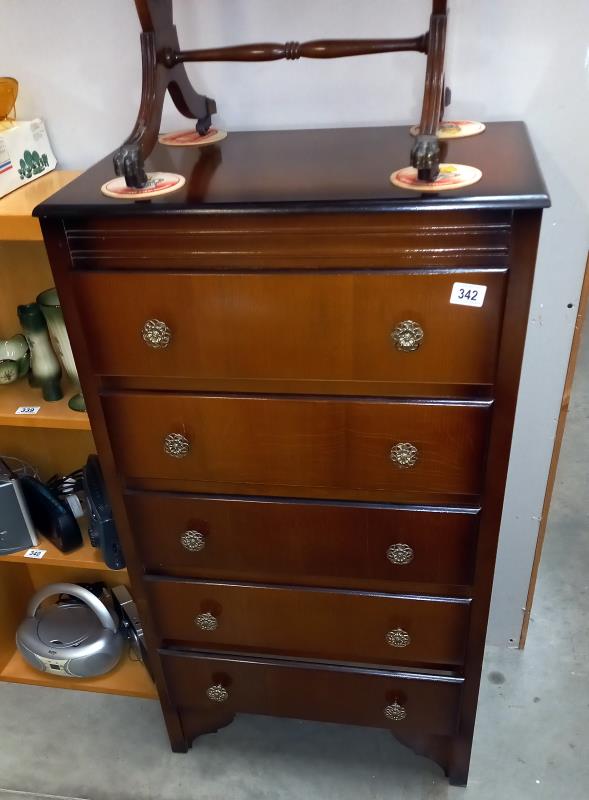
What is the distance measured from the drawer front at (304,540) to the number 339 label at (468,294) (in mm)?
345

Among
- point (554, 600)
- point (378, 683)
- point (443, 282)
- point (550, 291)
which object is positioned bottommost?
point (554, 600)

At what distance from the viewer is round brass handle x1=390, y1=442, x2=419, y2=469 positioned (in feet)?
3.35

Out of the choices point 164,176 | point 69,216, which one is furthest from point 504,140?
point 69,216

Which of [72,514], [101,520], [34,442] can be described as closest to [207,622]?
[101,520]

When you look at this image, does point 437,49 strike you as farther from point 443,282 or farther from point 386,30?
point 443,282

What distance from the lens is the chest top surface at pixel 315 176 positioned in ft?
2.80

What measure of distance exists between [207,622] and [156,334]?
58cm

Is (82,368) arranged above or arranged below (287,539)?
above

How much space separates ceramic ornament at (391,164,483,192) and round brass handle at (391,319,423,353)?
0.17 meters

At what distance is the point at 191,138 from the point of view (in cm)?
119

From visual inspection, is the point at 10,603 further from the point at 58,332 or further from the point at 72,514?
the point at 58,332

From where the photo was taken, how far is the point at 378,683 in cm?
130

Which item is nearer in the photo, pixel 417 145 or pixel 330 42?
pixel 417 145

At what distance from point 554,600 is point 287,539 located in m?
1.03
